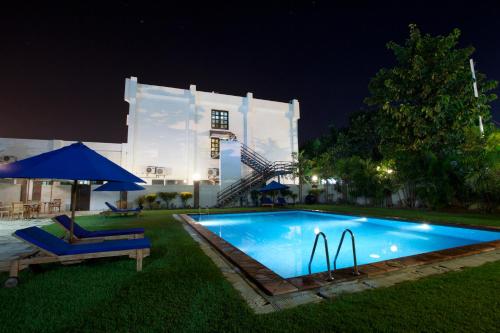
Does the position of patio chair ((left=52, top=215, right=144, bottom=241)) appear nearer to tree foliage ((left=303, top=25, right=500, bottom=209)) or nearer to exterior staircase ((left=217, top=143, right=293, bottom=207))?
exterior staircase ((left=217, top=143, right=293, bottom=207))

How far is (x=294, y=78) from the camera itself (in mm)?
25906

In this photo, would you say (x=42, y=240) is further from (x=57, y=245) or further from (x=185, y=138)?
(x=185, y=138)

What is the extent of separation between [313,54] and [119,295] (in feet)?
76.8

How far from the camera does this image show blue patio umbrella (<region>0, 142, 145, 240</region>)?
368cm

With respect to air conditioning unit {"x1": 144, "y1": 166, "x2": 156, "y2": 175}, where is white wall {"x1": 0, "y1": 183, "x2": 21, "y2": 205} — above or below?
below

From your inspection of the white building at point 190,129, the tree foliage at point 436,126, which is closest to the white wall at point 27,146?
the white building at point 190,129

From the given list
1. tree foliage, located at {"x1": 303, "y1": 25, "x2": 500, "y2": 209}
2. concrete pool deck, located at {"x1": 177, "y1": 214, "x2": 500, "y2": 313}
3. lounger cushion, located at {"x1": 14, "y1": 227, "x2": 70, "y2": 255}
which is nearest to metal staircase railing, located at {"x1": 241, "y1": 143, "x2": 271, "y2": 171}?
tree foliage, located at {"x1": 303, "y1": 25, "x2": 500, "y2": 209}

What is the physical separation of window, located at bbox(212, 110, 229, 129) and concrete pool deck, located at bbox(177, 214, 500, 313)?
19950 mm

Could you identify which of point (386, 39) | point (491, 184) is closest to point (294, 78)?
point (386, 39)

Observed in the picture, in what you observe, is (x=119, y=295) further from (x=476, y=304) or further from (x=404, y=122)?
(x=404, y=122)

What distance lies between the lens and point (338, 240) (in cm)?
799

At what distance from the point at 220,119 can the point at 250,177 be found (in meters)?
7.07

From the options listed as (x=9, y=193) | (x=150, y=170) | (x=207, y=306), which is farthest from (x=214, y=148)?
(x=207, y=306)

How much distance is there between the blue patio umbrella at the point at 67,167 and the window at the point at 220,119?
65.1ft
